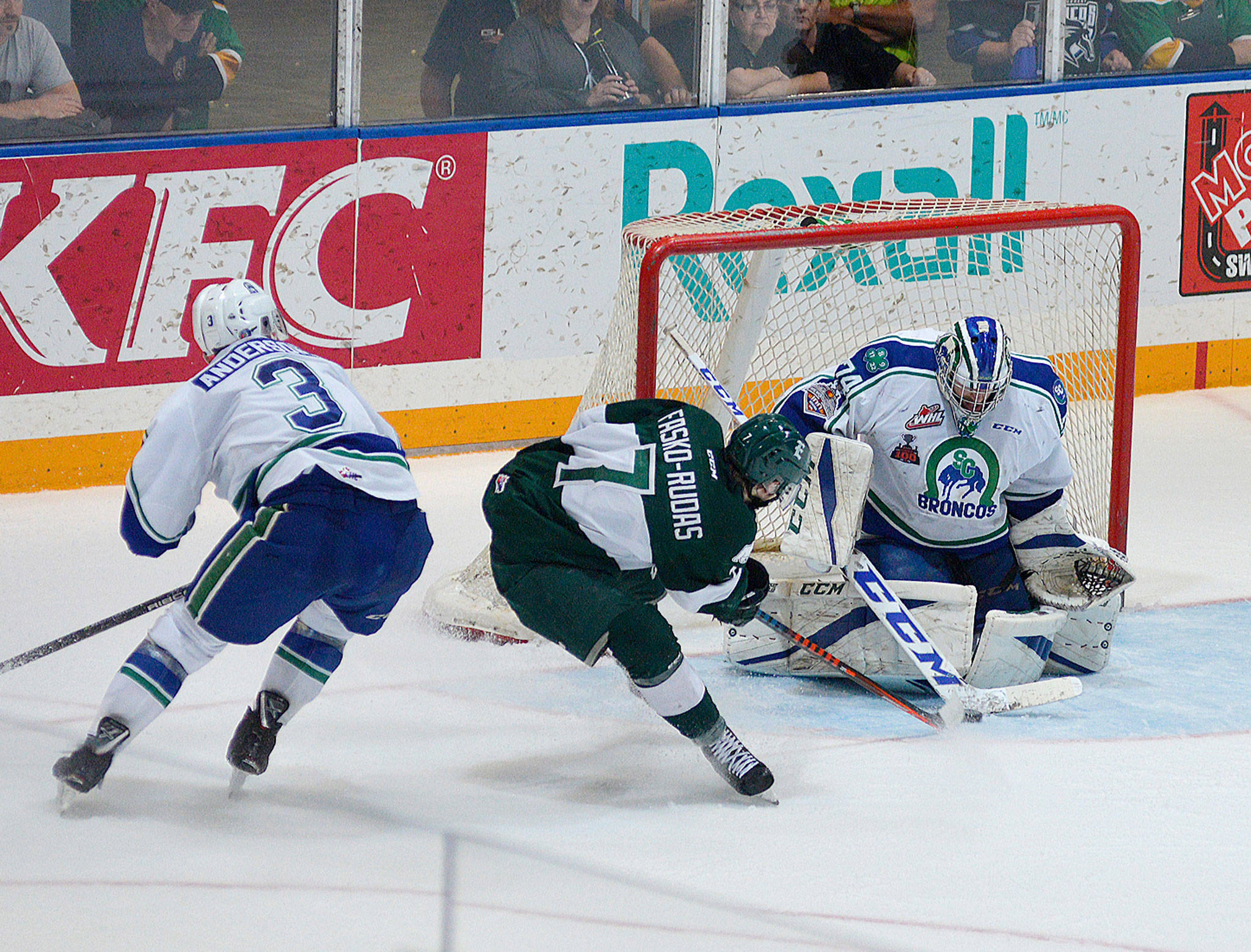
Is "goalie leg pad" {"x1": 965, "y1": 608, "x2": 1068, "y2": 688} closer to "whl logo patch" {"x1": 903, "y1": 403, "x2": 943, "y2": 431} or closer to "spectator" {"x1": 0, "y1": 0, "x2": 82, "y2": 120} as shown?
"whl logo patch" {"x1": 903, "y1": 403, "x2": 943, "y2": 431}

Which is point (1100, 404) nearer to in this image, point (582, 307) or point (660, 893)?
point (582, 307)

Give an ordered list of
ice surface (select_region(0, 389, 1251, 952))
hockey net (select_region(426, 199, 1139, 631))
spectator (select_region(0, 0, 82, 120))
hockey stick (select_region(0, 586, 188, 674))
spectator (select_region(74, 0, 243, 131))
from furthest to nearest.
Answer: spectator (select_region(74, 0, 243, 131))
spectator (select_region(0, 0, 82, 120))
hockey net (select_region(426, 199, 1139, 631))
hockey stick (select_region(0, 586, 188, 674))
ice surface (select_region(0, 389, 1251, 952))

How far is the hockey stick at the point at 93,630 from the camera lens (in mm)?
3355

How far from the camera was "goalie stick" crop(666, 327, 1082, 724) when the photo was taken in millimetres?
3713

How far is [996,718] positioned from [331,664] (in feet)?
4.69

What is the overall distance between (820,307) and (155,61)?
6.68ft

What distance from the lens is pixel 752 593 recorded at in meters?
3.43

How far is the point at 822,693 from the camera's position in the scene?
12.9ft

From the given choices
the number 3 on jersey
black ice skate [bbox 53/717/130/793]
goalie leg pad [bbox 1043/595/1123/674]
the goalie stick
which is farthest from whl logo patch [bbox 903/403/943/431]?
black ice skate [bbox 53/717/130/793]

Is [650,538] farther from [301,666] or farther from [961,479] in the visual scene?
[961,479]

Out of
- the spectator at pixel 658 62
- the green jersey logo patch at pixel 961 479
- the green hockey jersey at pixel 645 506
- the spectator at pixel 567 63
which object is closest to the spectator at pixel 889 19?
the spectator at pixel 658 62

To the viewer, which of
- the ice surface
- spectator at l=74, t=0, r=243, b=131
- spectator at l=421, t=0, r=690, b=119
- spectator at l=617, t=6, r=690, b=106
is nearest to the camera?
the ice surface

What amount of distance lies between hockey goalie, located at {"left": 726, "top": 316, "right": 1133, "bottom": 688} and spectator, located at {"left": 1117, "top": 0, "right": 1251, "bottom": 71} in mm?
2881

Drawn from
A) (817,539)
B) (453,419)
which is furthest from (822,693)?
(453,419)
